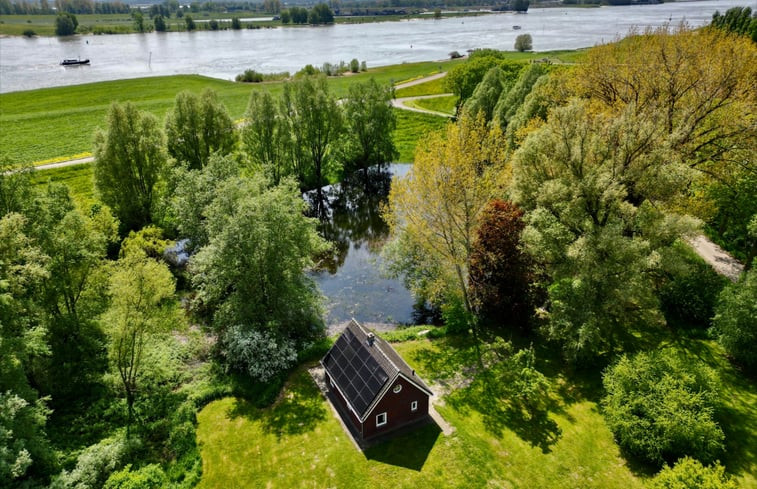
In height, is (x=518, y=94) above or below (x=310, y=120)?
above

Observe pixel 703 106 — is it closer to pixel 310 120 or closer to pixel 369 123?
pixel 369 123

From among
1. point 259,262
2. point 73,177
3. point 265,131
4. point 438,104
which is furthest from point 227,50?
point 259,262

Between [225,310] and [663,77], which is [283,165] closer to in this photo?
[225,310]

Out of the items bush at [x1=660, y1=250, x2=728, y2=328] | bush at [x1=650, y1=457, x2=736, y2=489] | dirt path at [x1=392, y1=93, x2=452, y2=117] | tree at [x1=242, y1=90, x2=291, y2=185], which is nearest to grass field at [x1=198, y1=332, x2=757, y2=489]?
bush at [x1=650, y1=457, x2=736, y2=489]

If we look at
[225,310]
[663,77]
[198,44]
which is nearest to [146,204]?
[225,310]

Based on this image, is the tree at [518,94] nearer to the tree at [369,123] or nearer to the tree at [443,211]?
the tree at [369,123]

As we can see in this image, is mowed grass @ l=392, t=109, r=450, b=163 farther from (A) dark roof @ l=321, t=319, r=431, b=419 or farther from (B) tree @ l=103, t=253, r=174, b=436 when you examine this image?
(B) tree @ l=103, t=253, r=174, b=436

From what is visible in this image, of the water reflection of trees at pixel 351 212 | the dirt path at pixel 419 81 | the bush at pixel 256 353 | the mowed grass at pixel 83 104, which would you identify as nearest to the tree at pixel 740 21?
the dirt path at pixel 419 81
